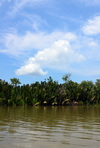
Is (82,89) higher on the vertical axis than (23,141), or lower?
higher

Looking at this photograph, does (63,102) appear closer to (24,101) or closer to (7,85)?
(24,101)

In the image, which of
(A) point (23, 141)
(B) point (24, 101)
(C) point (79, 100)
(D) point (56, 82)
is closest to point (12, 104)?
(B) point (24, 101)

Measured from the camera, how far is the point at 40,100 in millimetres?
42438

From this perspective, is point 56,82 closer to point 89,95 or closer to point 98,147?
point 89,95

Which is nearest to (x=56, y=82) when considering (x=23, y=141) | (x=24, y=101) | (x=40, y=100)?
(x=40, y=100)

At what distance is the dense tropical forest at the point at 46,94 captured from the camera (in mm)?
39219

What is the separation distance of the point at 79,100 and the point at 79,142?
46.8 m

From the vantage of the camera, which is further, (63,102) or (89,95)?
(89,95)

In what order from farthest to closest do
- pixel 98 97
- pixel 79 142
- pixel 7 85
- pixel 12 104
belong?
pixel 98 97, pixel 7 85, pixel 12 104, pixel 79 142

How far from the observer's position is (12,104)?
125ft

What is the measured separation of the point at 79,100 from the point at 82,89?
10.9 ft

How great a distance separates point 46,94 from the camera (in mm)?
43281

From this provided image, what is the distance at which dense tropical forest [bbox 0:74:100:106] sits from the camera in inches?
1544

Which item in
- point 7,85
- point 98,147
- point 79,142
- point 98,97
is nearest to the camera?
point 98,147
